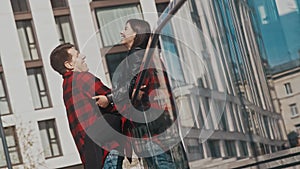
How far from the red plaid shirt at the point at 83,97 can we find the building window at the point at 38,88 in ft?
6.61

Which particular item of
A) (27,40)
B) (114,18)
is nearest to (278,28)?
(114,18)

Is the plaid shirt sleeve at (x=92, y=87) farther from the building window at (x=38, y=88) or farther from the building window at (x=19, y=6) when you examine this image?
the building window at (x=19, y=6)

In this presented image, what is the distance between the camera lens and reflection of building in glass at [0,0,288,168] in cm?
221

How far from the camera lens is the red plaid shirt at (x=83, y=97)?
282 cm

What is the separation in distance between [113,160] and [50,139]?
226 cm

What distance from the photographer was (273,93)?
2070 millimetres

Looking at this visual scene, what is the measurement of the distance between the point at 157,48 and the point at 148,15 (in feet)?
5.41

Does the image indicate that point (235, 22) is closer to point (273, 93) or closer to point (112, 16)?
point (273, 93)

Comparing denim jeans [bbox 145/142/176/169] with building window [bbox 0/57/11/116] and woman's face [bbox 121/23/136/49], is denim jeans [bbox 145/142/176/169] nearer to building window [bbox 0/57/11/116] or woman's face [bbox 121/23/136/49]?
woman's face [bbox 121/23/136/49]

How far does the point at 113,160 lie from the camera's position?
2.77 meters

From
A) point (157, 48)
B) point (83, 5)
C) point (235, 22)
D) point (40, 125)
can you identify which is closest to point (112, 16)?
point (83, 5)

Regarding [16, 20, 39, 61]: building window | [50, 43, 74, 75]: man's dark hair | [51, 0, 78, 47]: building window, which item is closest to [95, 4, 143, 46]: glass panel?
[51, 0, 78, 47]: building window

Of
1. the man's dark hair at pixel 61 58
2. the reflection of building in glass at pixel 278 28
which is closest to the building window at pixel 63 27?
the man's dark hair at pixel 61 58

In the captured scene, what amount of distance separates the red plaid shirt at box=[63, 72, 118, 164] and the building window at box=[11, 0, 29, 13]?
7.08 feet
